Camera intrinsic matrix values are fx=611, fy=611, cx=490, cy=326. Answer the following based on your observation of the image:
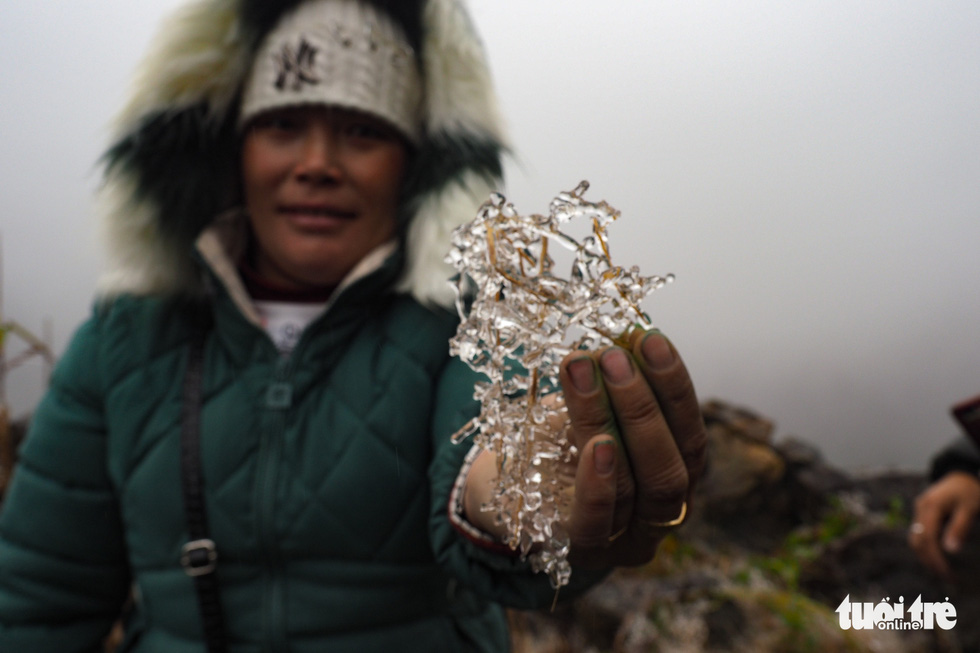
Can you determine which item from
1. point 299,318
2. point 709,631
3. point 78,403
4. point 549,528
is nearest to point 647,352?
point 549,528

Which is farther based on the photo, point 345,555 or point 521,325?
point 345,555

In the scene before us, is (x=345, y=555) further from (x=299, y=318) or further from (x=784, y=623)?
(x=784, y=623)

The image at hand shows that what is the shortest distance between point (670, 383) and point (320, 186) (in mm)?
1091

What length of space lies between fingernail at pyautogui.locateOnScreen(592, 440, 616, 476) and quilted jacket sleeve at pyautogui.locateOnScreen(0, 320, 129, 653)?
1.41m

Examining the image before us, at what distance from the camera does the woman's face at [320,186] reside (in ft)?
4.96

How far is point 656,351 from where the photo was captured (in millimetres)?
718

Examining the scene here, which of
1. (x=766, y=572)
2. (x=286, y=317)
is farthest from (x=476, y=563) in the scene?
(x=766, y=572)

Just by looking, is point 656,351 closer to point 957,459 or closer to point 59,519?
point 59,519

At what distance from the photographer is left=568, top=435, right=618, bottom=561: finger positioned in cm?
71

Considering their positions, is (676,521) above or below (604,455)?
below

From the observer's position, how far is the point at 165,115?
5.73 feet

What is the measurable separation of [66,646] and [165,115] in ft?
4.75

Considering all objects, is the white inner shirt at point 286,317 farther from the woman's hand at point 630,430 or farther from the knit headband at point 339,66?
the woman's hand at point 630,430

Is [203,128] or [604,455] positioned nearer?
[604,455]
